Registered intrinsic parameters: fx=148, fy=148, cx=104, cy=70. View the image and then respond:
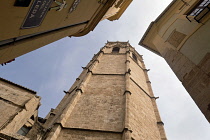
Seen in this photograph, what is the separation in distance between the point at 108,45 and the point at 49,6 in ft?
74.7

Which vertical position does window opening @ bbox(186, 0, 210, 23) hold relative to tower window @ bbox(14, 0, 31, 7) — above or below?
above

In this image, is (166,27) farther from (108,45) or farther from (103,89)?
(108,45)

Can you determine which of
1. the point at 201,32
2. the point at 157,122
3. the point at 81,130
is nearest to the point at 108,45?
the point at 157,122

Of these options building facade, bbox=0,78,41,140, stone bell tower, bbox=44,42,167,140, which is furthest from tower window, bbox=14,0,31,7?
stone bell tower, bbox=44,42,167,140

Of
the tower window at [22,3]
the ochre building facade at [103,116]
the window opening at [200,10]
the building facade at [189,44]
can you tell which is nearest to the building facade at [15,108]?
the ochre building facade at [103,116]

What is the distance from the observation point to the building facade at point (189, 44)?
12.6ft

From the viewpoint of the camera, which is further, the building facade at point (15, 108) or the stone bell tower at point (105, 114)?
the stone bell tower at point (105, 114)

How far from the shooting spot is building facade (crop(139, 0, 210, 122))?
12.6ft

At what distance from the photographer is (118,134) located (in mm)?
7965

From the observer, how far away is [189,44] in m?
4.55

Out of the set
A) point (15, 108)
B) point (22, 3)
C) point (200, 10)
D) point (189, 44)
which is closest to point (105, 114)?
point (15, 108)

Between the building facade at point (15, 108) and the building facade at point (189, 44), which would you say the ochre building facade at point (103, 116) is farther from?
the building facade at point (189, 44)

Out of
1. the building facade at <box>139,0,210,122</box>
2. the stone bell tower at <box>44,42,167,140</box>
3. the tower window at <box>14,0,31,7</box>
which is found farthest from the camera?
the stone bell tower at <box>44,42,167,140</box>

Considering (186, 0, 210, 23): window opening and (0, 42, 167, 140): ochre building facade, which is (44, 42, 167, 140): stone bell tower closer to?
(0, 42, 167, 140): ochre building facade
